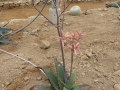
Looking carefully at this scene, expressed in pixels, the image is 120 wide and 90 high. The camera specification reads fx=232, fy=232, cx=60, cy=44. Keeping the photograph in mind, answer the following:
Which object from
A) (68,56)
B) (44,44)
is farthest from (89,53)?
(44,44)

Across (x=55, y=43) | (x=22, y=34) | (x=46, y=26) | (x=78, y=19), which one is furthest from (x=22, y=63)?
(x=78, y=19)

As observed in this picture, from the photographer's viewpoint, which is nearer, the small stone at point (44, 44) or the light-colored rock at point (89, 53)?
the light-colored rock at point (89, 53)

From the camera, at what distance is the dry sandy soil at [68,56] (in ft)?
8.91

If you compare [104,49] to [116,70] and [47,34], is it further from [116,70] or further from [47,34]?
[47,34]

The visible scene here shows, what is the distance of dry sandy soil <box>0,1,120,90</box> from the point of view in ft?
8.91

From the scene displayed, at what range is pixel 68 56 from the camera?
124 inches

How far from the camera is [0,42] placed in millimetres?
3514

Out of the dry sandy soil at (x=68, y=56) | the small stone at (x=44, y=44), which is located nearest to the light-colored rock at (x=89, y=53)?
the dry sandy soil at (x=68, y=56)

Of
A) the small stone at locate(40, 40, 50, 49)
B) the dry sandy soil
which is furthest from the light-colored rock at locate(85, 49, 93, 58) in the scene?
the small stone at locate(40, 40, 50, 49)

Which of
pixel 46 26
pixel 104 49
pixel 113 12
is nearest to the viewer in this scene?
pixel 104 49

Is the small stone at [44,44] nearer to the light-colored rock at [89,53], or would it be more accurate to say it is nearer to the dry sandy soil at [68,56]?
the dry sandy soil at [68,56]

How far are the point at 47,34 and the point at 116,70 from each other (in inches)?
53.8

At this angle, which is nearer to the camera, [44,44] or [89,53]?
[89,53]

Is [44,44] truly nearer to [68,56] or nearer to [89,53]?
[68,56]
